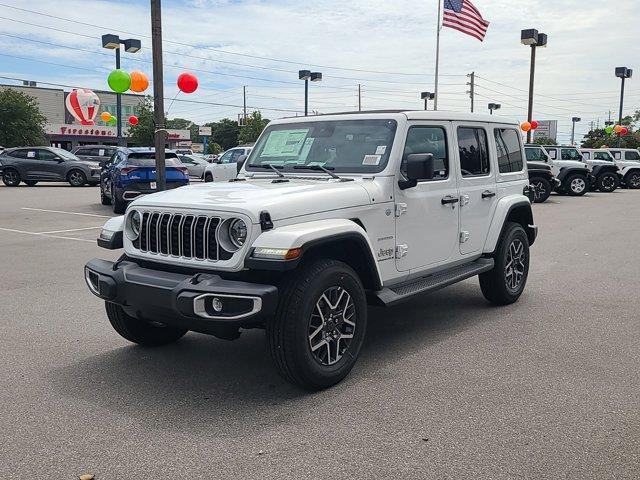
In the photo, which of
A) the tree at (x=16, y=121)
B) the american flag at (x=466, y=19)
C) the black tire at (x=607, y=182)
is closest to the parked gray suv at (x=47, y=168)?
the american flag at (x=466, y=19)

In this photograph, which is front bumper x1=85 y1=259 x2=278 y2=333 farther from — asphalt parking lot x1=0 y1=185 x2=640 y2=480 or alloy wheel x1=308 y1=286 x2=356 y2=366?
asphalt parking lot x1=0 y1=185 x2=640 y2=480

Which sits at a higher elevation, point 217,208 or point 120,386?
point 217,208

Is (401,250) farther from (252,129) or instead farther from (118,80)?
(252,129)

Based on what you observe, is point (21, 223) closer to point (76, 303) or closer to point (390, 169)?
point (76, 303)

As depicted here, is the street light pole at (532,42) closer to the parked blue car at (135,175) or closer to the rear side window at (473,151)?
the parked blue car at (135,175)

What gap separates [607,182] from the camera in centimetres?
2600

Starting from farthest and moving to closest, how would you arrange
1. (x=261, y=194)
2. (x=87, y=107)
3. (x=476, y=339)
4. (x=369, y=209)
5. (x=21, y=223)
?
(x=87, y=107), (x=21, y=223), (x=476, y=339), (x=369, y=209), (x=261, y=194)

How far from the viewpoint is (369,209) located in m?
4.64

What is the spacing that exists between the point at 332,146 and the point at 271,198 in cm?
127

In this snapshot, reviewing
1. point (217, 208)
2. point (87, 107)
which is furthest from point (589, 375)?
point (87, 107)

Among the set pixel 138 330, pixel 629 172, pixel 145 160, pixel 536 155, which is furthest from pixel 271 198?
pixel 629 172

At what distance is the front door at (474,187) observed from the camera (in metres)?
5.74

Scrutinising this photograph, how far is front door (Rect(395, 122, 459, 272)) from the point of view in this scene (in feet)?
16.3

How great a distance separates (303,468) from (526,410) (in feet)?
4.93
